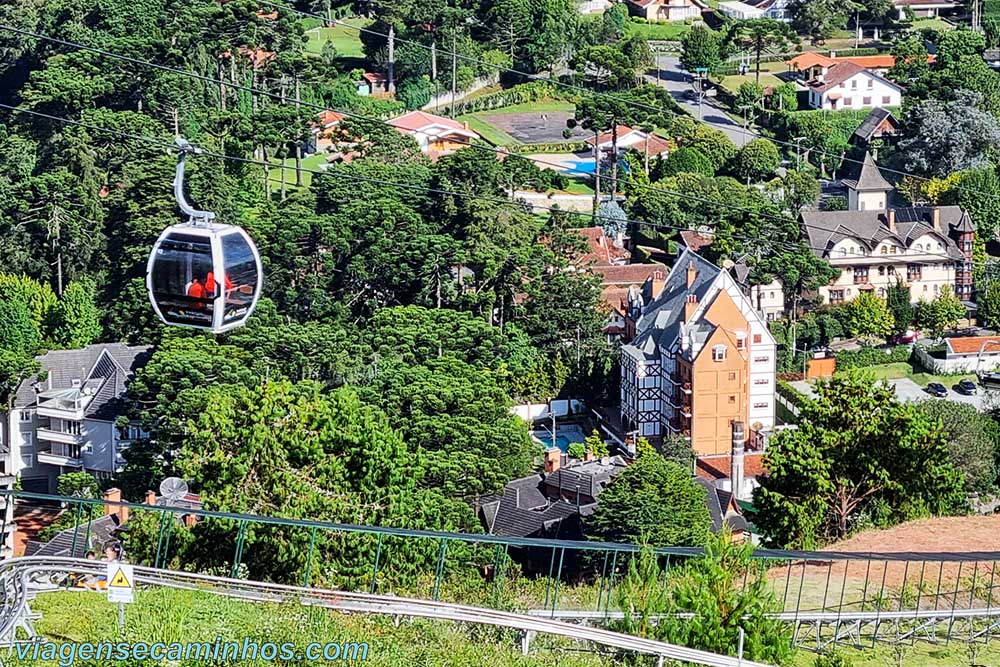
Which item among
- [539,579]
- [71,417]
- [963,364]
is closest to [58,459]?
[71,417]

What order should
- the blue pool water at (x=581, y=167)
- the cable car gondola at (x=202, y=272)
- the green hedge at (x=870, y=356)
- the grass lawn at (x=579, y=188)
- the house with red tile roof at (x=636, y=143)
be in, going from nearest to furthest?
the cable car gondola at (x=202, y=272) → the green hedge at (x=870, y=356) → the grass lawn at (x=579, y=188) → the blue pool water at (x=581, y=167) → the house with red tile roof at (x=636, y=143)

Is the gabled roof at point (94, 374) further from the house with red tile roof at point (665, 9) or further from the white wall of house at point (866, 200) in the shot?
the house with red tile roof at point (665, 9)

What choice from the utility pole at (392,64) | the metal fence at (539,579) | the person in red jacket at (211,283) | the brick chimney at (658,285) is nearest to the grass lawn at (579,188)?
the brick chimney at (658,285)

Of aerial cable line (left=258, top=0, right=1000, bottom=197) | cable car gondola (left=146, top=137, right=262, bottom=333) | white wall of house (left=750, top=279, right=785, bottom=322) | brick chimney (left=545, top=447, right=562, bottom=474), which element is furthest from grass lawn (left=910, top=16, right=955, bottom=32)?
cable car gondola (left=146, top=137, right=262, bottom=333)

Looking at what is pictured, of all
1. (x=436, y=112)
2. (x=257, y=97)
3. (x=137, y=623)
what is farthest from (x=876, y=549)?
(x=436, y=112)

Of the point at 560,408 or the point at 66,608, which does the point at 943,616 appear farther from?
the point at 560,408

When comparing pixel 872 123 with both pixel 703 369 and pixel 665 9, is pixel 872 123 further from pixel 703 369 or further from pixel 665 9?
pixel 703 369
